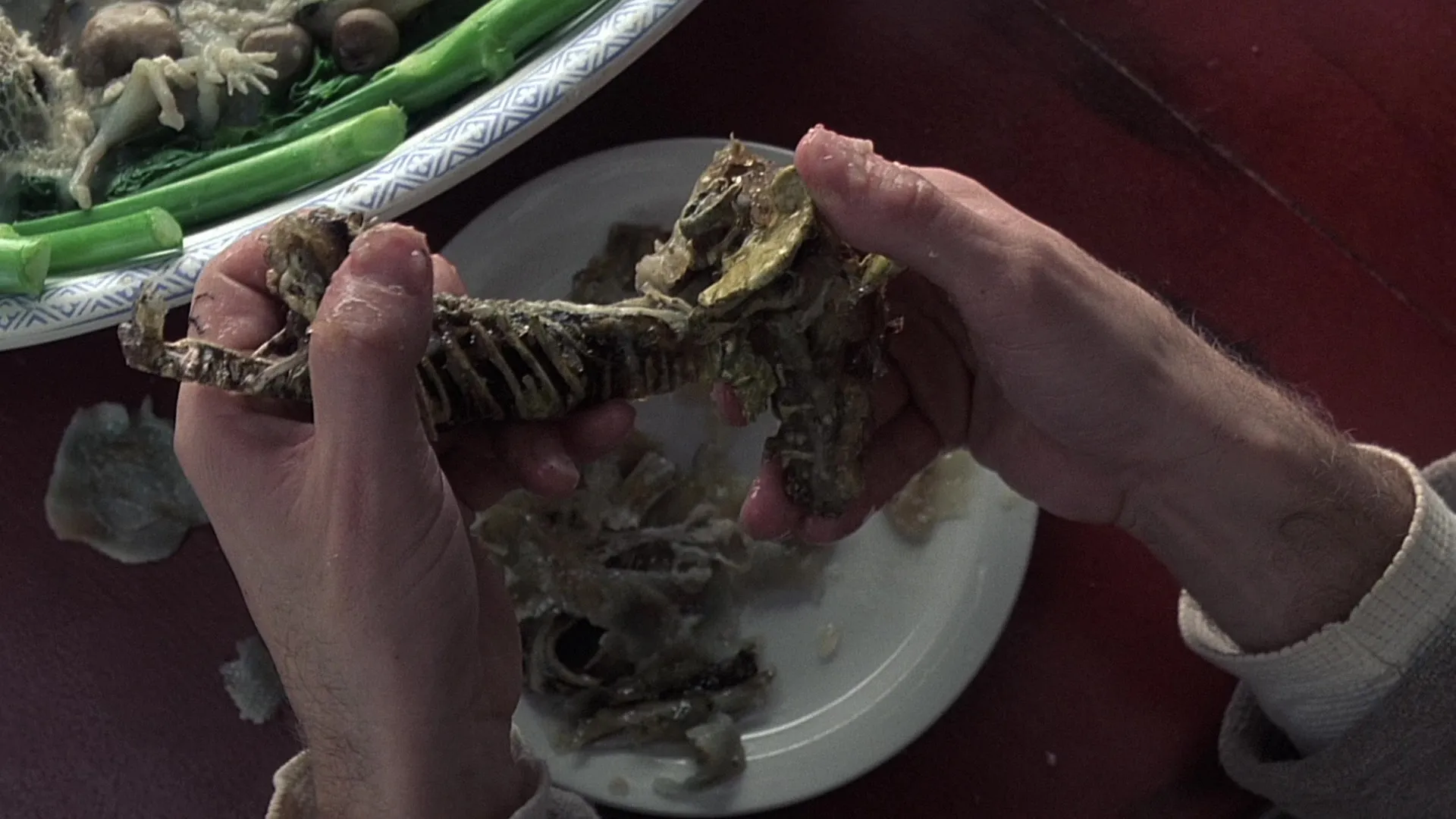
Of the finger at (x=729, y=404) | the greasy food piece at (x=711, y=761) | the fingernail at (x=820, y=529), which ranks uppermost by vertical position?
the finger at (x=729, y=404)

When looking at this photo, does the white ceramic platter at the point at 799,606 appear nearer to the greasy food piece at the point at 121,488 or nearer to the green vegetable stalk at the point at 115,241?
the green vegetable stalk at the point at 115,241


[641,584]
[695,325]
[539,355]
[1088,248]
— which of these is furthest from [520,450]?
[1088,248]

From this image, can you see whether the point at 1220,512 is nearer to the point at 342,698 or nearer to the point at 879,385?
the point at 879,385

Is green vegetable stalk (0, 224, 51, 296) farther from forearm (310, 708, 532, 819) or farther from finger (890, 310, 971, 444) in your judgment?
finger (890, 310, 971, 444)

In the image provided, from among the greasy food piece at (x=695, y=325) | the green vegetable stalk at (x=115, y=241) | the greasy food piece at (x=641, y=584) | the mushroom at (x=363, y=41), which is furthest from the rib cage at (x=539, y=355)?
the mushroom at (x=363, y=41)

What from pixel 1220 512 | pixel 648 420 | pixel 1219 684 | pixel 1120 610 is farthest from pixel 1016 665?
pixel 648 420

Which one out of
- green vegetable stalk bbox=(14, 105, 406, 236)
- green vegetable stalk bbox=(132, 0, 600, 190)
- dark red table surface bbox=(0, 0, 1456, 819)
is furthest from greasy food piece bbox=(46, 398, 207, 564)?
green vegetable stalk bbox=(132, 0, 600, 190)
